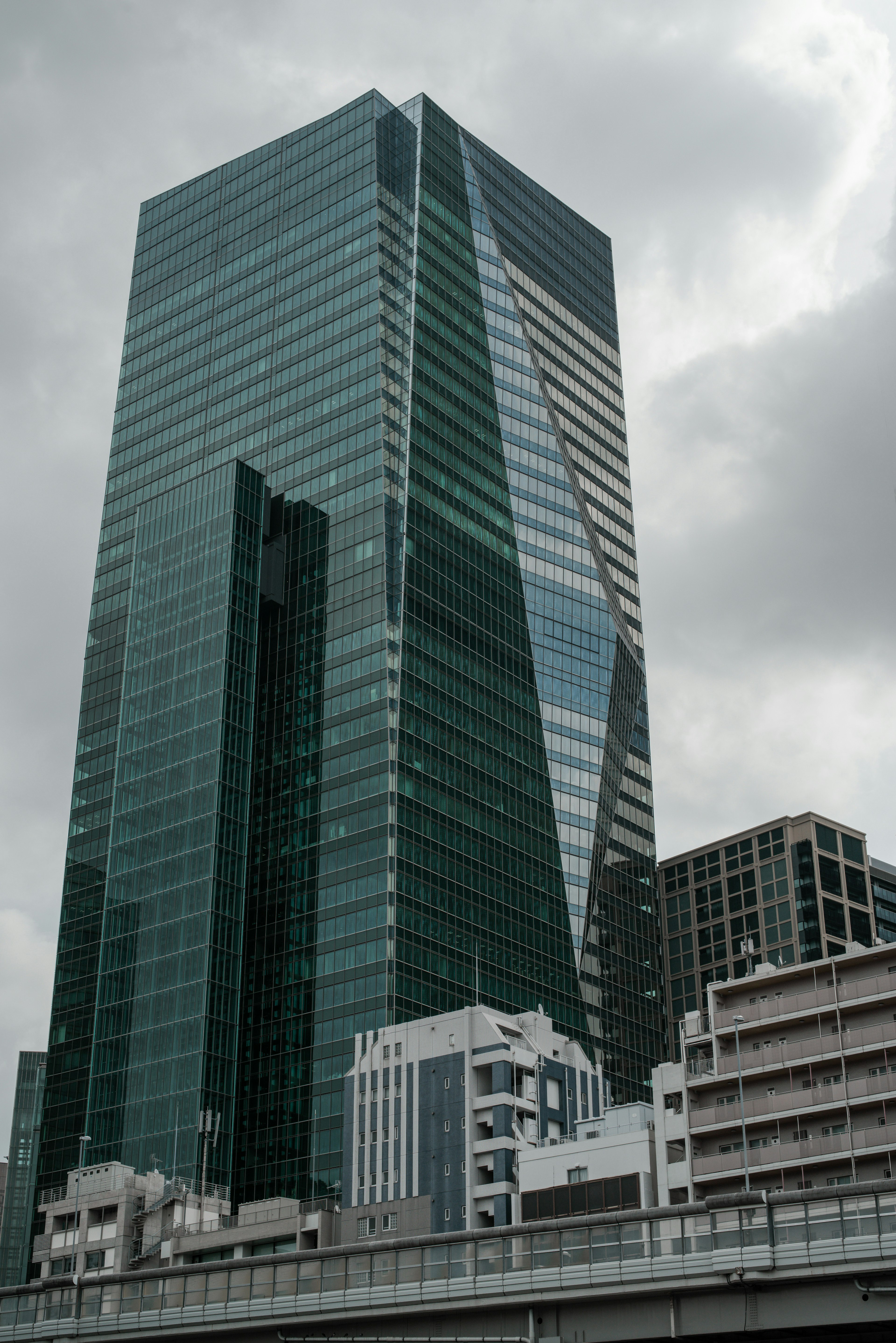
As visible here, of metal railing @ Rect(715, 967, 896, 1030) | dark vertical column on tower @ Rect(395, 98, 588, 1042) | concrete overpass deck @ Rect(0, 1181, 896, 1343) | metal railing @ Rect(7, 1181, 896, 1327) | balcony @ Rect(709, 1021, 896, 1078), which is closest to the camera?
metal railing @ Rect(7, 1181, 896, 1327)

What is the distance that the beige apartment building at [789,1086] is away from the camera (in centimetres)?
10200

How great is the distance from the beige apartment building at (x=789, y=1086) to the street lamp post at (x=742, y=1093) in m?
0.32

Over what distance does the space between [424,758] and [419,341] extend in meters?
54.0

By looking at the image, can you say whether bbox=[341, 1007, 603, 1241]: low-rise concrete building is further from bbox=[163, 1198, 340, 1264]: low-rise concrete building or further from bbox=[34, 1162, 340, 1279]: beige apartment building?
bbox=[34, 1162, 340, 1279]: beige apartment building

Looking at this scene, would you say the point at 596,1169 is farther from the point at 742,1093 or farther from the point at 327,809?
the point at 327,809

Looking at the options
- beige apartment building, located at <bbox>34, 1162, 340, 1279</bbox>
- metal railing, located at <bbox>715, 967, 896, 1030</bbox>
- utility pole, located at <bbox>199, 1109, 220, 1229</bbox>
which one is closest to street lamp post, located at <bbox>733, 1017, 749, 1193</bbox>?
metal railing, located at <bbox>715, 967, 896, 1030</bbox>

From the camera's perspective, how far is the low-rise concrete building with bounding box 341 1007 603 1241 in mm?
126125

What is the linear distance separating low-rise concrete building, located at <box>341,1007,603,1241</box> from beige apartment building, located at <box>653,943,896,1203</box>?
1691 cm

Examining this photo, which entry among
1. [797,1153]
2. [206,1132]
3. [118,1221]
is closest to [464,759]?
[206,1132]

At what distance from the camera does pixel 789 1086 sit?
108 metres

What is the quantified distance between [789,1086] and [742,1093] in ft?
18.0

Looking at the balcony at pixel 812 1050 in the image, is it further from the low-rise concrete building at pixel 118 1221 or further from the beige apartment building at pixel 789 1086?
the low-rise concrete building at pixel 118 1221

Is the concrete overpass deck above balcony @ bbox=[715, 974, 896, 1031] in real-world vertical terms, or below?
below

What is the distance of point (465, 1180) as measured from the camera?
421ft
